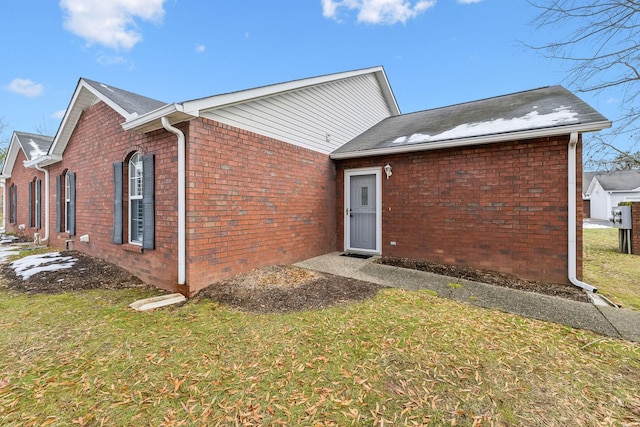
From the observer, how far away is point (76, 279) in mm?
5477

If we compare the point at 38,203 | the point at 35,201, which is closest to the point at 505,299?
the point at 38,203

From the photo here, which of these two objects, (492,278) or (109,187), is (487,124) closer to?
(492,278)

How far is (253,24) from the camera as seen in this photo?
34.9 feet

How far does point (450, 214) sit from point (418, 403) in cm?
490

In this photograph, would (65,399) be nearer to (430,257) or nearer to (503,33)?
(430,257)

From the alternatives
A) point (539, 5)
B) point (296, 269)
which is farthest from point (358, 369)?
point (539, 5)

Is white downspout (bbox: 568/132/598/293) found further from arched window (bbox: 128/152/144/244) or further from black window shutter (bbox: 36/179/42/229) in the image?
black window shutter (bbox: 36/179/42/229)

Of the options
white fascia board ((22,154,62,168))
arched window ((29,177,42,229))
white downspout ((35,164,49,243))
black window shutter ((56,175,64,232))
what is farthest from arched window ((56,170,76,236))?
arched window ((29,177,42,229))

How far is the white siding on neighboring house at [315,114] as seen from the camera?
5465mm

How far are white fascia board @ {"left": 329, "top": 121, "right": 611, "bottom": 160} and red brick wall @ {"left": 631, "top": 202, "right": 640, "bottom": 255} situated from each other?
605cm

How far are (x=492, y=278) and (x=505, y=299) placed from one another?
1183 mm

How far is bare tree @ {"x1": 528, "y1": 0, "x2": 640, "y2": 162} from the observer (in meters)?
5.36

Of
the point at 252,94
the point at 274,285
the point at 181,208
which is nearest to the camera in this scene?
the point at 181,208

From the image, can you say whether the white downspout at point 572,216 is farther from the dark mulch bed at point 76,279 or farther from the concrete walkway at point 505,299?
the dark mulch bed at point 76,279
